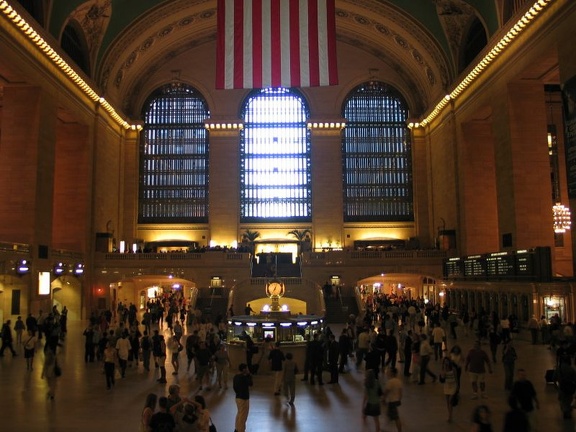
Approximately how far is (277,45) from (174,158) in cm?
2394

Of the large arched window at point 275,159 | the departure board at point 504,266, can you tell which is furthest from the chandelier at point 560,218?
the large arched window at point 275,159

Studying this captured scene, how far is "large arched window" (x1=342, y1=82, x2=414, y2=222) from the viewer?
136 ft

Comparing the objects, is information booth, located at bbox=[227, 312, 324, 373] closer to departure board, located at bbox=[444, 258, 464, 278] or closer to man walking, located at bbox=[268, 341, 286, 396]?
man walking, located at bbox=[268, 341, 286, 396]

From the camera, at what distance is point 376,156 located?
138 ft

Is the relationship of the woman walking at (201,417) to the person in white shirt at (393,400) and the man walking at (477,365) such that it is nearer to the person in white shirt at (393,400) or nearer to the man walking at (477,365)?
the person in white shirt at (393,400)

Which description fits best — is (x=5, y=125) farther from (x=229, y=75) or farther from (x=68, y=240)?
(x=229, y=75)

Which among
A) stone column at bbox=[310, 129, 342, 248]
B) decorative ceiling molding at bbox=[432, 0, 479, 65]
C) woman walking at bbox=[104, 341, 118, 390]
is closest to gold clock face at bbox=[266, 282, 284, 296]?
woman walking at bbox=[104, 341, 118, 390]

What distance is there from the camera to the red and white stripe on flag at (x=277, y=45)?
18.9 meters

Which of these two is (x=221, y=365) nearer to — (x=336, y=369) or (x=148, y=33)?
(x=336, y=369)

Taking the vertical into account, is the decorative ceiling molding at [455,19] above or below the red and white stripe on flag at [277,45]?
above

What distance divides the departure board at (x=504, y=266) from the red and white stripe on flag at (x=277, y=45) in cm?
1048

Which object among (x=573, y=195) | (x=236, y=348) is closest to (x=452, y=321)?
(x=573, y=195)

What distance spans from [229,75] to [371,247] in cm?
2324

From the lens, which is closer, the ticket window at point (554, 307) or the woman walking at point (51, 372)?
the woman walking at point (51, 372)
